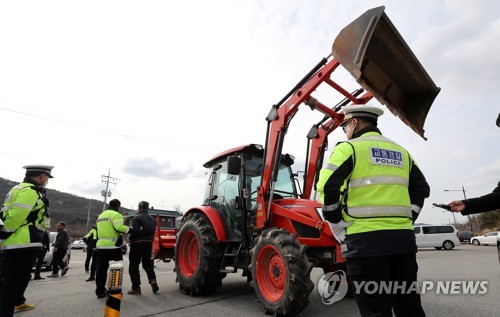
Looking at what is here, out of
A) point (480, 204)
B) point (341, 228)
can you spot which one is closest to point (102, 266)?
point (341, 228)

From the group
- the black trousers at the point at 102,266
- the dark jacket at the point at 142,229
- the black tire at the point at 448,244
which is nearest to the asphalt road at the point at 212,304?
the black trousers at the point at 102,266

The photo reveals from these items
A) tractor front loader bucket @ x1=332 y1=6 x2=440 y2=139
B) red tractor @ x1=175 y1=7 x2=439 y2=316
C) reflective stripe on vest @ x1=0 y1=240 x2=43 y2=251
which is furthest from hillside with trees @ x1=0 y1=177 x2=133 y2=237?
tractor front loader bucket @ x1=332 y1=6 x2=440 y2=139

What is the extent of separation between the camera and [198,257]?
21.0 ft

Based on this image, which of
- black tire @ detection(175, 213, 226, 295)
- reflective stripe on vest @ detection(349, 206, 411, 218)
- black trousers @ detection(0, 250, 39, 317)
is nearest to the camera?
reflective stripe on vest @ detection(349, 206, 411, 218)

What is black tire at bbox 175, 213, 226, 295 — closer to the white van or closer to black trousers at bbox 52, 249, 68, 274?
black trousers at bbox 52, 249, 68, 274

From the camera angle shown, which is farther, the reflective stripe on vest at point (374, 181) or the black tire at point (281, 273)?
the black tire at point (281, 273)

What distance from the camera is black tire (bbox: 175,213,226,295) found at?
233 inches

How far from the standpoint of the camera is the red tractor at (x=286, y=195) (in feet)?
11.1

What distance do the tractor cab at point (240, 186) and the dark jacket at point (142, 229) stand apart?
125 cm

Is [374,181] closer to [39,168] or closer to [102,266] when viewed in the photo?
[39,168]

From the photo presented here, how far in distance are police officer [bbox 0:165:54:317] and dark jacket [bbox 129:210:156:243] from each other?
2457mm

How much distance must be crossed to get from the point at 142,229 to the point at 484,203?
5847mm

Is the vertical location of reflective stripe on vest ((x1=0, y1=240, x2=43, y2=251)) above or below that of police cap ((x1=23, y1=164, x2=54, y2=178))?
below

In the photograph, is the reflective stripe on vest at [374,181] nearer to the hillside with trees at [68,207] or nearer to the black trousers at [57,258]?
the black trousers at [57,258]
